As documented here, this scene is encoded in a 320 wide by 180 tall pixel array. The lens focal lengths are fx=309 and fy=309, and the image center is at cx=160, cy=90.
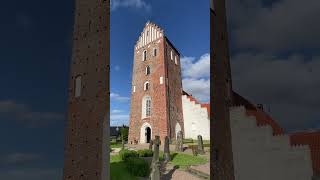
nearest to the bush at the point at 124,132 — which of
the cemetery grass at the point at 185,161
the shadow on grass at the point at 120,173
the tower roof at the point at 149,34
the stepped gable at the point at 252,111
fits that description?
the tower roof at the point at 149,34

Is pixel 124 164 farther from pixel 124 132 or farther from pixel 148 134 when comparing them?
pixel 124 132

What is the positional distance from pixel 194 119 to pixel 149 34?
410 inches

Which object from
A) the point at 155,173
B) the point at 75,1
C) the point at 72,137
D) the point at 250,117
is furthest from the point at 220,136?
the point at 75,1

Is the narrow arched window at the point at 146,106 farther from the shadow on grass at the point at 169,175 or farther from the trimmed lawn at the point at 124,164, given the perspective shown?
the shadow on grass at the point at 169,175

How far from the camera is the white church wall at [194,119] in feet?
109

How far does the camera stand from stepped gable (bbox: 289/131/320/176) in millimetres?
11930

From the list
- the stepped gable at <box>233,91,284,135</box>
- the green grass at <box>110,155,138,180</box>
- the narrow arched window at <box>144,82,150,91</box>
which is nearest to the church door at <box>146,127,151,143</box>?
the narrow arched window at <box>144,82,150,91</box>

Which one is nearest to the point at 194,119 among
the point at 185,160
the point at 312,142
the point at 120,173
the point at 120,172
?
the point at 185,160

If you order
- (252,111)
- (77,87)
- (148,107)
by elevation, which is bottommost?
(252,111)

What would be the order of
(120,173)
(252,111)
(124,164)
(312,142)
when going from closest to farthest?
1. (252,111)
2. (312,142)
3. (120,173)
4. (124,164)

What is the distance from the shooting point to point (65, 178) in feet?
33.0

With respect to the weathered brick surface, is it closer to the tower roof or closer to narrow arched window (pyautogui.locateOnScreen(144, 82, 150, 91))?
narrow arched window (pyautogui.locateOnScreen(144, 82, 150, 91))

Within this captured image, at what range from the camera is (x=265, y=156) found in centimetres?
1006

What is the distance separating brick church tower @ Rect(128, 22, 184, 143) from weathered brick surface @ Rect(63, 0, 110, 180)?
63.1 ft
